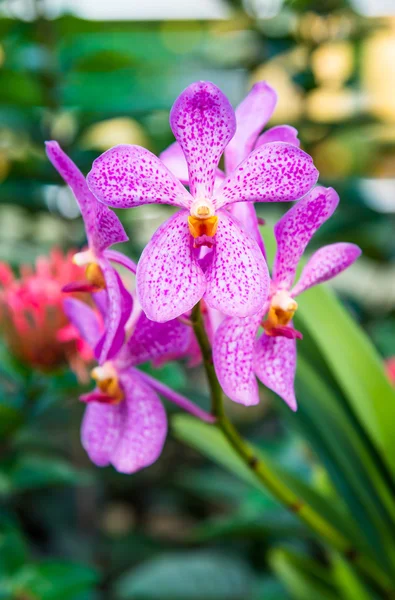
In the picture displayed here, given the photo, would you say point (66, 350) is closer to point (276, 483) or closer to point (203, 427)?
point (203, 427)

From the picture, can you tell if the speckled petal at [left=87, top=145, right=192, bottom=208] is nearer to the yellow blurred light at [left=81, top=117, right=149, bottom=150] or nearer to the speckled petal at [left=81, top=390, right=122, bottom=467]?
the speckled petal at [left=81, top=390, right=122, bottom=467]

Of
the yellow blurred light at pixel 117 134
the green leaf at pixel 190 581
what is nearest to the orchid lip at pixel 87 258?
the green leaf at pixel 190 581

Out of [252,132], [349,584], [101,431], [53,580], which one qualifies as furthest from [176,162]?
[53,580]

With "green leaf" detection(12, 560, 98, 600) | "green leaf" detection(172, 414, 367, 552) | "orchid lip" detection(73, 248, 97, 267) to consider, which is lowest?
"green leaf" detection(12, 560, 98, 600)

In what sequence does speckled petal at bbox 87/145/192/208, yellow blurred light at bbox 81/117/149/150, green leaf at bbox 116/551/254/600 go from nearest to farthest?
1. speckled petal at bbox 87/145/192/208
2. green leaf at bbox 116/551/254/600
3. yellow blurred light at bbox 81/117/149/150

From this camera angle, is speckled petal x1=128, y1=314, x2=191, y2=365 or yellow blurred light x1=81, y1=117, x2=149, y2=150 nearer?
speckled petal x1=128, y1=314, x2=191, y2=365

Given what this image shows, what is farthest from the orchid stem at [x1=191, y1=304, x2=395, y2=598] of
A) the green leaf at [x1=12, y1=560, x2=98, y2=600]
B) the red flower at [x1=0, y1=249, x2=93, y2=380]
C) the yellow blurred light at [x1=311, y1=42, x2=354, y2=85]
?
the yellow blurred light at [x1=311, y1=42, x2=354, y2=85]
